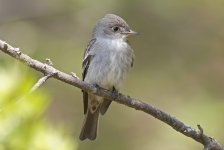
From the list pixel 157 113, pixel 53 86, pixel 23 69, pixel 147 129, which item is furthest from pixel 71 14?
pixel 23 69

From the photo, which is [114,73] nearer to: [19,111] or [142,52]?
[142,52]

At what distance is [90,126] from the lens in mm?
4574

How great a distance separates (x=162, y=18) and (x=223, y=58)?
81 centimetres

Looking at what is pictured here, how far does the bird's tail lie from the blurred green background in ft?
3.27

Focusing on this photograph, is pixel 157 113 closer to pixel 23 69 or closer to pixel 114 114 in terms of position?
pixel 23 69

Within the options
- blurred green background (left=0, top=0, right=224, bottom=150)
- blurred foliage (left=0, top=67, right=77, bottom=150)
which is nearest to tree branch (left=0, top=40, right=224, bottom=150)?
blurred foliage (left=0, top=67, right=77, bottom=150)

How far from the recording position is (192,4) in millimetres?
6723

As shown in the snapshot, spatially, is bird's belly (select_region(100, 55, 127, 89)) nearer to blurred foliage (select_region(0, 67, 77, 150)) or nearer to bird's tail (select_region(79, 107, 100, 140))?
bird's tail (select_region(79, 107, 100, 140))

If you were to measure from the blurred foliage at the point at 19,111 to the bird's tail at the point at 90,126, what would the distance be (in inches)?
115

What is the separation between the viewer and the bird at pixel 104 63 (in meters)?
4.31

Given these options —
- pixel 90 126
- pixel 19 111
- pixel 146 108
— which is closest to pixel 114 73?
pixel 90 126

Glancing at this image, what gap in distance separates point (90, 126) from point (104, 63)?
0.49 metres

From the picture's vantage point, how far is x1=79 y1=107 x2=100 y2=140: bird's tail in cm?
453

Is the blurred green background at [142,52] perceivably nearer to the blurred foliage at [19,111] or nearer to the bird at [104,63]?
the bird at [104,63]
